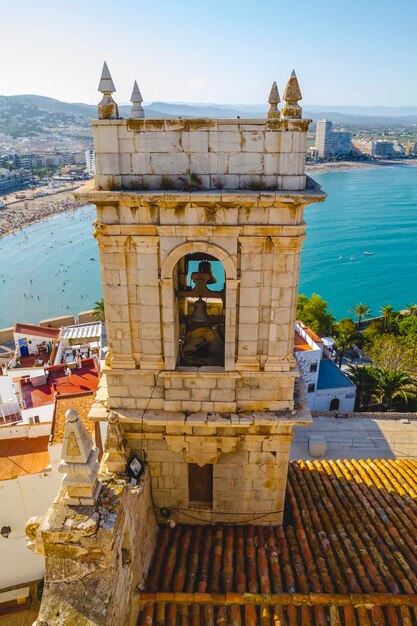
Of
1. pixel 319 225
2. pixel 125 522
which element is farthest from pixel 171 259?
pixel 319 225

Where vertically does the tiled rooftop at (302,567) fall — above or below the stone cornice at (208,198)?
below

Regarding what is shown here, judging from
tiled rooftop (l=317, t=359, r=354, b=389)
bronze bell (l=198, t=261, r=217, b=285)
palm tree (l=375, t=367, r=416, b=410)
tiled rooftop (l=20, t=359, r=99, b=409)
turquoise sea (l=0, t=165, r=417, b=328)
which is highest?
bronze bell (l=198, t=261, r=217, b=285)

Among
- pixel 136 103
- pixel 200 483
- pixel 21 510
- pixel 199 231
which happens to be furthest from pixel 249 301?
pixel 21 510

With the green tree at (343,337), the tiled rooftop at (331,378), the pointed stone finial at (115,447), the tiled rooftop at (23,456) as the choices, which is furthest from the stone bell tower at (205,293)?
the green tree at (343,337)

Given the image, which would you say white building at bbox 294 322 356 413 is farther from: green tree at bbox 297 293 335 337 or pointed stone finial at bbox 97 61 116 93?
pointed stone finial at bbox 97 61 116 93

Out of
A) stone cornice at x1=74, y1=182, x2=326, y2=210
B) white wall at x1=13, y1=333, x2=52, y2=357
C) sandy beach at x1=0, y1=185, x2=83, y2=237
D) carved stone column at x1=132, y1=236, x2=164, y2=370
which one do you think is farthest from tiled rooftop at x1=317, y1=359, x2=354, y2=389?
sandy beach at x1=0, y1=185, x2=83, y2=237

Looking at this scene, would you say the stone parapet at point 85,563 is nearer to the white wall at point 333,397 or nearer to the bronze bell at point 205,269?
the bronze bell at point 205,269
